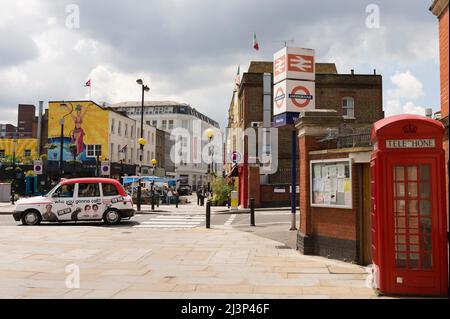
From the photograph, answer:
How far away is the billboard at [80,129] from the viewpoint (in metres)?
51.2

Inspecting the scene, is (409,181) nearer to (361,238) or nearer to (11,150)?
(361,238)

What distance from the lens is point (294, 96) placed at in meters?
15.9

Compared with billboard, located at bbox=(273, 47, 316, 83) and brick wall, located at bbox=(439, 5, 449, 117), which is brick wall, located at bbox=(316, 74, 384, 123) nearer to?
billboard, located at bbox=(273, 47, 316, 83)

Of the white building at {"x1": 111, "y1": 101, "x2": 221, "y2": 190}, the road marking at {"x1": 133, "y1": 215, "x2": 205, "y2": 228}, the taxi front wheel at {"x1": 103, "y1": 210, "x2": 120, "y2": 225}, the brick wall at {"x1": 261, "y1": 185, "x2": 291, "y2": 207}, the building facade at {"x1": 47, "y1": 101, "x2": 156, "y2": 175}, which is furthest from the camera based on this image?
the white building at {"x1": 111, "y1": 101, "x2": 221, "y2": 190}

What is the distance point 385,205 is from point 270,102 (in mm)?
27754

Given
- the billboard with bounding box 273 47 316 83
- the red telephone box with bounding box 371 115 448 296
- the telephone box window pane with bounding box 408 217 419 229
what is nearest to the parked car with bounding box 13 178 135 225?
the billboard with bounding box 273 47 316 83

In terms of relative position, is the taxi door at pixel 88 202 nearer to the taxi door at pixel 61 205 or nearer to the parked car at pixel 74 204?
the parked car at pixel 74 204

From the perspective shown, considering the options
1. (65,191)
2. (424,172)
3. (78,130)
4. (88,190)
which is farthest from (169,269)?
(78,130)

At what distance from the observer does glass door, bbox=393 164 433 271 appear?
275 inches

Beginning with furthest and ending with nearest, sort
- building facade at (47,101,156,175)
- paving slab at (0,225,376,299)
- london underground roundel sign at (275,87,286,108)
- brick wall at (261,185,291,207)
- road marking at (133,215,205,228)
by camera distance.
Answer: building facade at (47,101,156,175) < brick wall at (261,185,291,207) < road marking at (133,215,205,228) < london underground roundel sign at (275,87,286,108) < paving slab at (0,225,376,299)

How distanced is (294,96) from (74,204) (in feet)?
32.6

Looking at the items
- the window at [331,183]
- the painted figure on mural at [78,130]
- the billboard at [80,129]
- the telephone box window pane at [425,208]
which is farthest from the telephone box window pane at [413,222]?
the painted figure on mural at [78,130]

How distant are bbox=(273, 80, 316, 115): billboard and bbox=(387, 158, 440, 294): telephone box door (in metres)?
8.86
